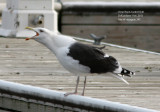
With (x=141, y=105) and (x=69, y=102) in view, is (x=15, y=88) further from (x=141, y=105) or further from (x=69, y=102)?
(x=141, y=105)

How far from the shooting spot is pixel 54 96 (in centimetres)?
675

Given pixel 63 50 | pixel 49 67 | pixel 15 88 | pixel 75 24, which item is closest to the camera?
pixel 63 50

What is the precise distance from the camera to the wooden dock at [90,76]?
7160 millimetres

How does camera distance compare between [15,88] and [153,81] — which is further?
[153,81]

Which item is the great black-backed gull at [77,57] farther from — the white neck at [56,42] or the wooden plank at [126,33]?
the wooden plank at [126,33]

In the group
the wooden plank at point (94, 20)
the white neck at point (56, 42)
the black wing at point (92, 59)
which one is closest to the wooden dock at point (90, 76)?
the black wing at point (92, 59)

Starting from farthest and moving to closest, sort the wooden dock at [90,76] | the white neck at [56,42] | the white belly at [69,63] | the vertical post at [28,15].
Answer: the vertical post at [28,15] < the wooden dock at [90,76] < the white neck at [56,42] < the white belly at [69,63]

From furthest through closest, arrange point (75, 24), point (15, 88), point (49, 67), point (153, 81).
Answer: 1. point (75, 24)
2. point (49, 67)
3. point (153, 81)
4. point (15, 88)

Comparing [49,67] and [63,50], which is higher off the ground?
[63,50]

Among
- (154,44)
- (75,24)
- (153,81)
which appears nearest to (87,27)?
(75,24)

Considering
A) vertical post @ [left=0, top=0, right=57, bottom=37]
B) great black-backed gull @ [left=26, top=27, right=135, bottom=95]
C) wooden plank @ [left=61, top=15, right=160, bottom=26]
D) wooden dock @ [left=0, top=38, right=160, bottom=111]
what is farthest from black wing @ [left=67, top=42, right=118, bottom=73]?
wooden plank @ [left=61, top=15, right=160, bottom=26]

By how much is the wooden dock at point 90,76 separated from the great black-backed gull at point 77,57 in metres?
0.19

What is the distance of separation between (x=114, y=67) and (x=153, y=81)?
1.62 m

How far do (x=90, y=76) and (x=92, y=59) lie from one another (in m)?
1.89
